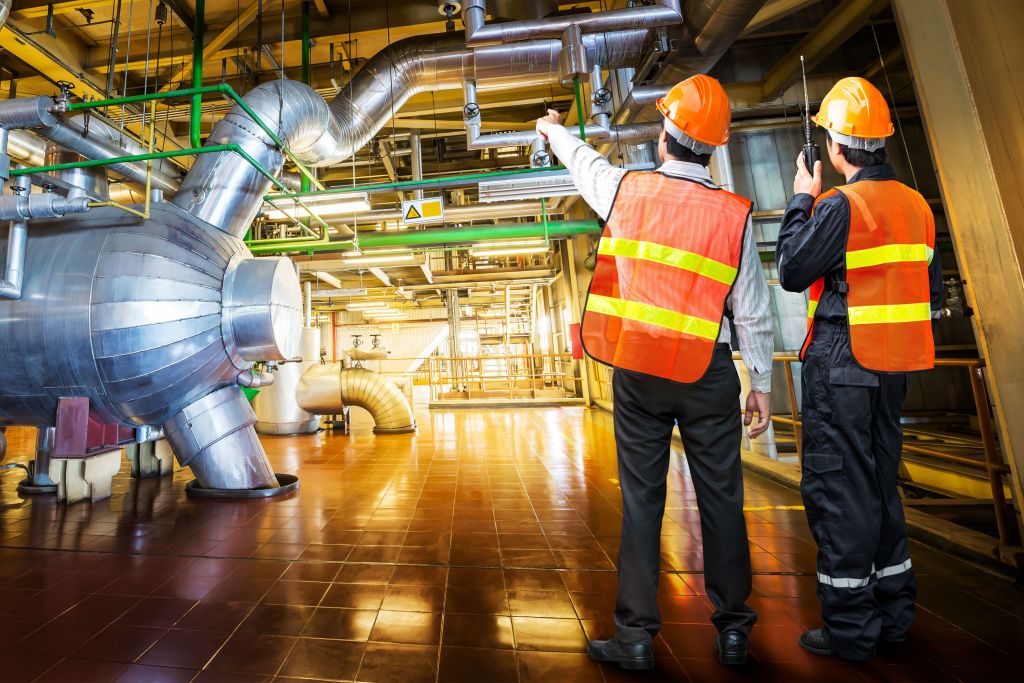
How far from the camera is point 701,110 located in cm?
144

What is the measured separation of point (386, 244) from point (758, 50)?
7130 millimetres

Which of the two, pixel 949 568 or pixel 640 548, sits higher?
pixel 640 548

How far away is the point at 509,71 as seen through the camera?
4.05 metres

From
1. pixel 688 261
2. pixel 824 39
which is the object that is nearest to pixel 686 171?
pixel 688 261

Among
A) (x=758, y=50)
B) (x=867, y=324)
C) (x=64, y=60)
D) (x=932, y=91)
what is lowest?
(x=867, y=324)

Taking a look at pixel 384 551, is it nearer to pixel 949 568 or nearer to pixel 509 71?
pixel 949 568

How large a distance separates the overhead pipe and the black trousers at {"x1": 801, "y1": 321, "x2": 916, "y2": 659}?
3.35 m

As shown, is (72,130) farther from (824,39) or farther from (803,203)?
(824,39)

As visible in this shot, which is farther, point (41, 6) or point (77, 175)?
point (41, 6)

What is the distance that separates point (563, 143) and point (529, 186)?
2.98 metres

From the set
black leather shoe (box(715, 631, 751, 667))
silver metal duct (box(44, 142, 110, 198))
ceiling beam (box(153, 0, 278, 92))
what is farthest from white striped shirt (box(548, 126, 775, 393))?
ceiling beam (box(153, 0, 278, 92))

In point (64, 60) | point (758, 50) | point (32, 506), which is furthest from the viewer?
point (758, 50)

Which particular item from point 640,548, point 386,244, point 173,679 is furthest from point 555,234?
point 173,679

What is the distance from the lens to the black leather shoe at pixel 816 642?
1.53m
